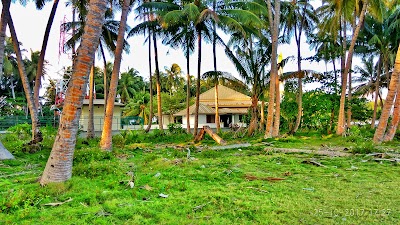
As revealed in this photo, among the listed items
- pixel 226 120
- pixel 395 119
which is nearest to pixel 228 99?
pixel 226 120

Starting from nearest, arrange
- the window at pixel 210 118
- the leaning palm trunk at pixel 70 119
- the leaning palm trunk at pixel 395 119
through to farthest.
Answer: the leaning palm trunk at pixel 70 119 → the leaning palm trunk at pixel 395 119 → the window at pixel 210 118

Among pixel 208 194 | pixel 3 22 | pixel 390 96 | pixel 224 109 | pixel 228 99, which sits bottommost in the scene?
pixel 208 194

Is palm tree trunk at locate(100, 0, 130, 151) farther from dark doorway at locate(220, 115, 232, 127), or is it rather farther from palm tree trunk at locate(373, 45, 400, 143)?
dark doorway at locate(220, 115, 232, 127)

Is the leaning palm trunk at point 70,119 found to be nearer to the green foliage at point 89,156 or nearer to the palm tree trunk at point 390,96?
the green foliage at point 89,156

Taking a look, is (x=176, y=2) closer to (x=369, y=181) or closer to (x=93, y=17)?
(x=93, y=17)

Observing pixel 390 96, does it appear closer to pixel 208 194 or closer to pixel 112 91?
pixel 208 194

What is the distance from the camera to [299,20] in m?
18.6

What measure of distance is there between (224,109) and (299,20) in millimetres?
19523

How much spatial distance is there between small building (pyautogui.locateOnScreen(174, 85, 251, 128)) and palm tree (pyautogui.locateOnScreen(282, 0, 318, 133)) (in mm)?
17315

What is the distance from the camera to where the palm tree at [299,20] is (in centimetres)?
1781

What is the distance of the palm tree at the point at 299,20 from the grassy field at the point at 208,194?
34.4ft

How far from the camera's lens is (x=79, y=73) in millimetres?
5418

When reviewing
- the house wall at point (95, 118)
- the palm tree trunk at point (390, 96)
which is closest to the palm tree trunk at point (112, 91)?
the palm tree trunk at point (390, 96)

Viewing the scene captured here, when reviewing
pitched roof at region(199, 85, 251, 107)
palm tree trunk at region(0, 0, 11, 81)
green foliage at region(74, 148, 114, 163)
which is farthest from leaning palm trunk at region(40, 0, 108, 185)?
pitched roof at region(199, 85, 251, 107)
